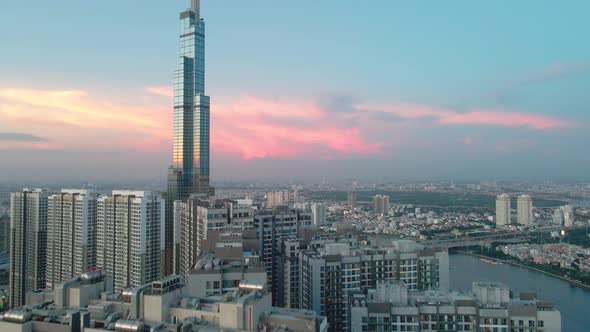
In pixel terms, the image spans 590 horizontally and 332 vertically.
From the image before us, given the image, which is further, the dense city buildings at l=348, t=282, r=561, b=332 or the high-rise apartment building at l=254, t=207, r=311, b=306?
the high-rise apartment building at l=254, t=207, r=311, b=306

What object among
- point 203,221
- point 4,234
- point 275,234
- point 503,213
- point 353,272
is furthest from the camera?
point 503,213

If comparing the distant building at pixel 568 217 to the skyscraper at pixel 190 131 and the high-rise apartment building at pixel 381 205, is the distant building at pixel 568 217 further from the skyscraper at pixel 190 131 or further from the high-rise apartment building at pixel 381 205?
the skyscraper at pixel 190 131

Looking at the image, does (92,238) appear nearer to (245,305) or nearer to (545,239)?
(245,305)

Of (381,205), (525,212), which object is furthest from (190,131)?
(525,212)

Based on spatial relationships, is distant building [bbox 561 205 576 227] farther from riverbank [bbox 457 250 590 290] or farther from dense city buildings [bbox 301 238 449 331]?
dense city buildings [bbox 301 238 449 331]

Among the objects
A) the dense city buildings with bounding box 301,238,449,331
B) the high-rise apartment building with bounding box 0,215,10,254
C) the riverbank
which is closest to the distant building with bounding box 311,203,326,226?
the riverbank

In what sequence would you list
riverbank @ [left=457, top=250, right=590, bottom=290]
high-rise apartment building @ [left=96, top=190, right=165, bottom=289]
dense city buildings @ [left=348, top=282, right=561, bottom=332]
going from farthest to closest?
riverbank @ [left=457, top=250, right=590, bottom=290], high-rise apartment building @ [left=96, top=190, right=165, bottom=289], dense city buildings @ [left=348, top=282, right=561, bottom=332]

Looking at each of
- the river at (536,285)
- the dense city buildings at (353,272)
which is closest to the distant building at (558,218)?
the river at (536,285)

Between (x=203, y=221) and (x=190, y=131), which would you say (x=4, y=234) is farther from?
(x=203, y=221)
